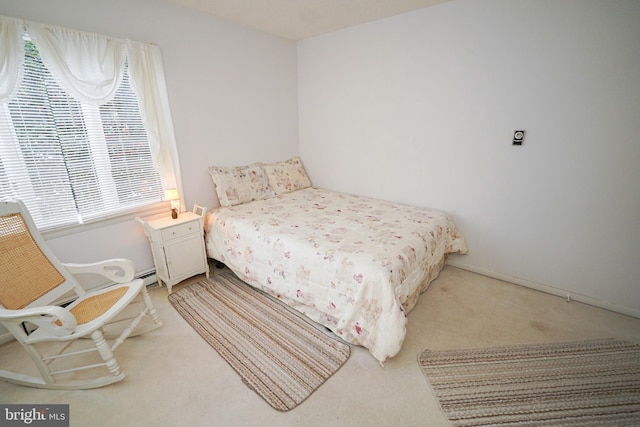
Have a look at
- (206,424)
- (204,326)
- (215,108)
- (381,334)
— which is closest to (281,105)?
(215,108)

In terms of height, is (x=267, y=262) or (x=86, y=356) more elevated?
(x=267, y=262)

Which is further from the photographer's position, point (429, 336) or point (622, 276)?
point (622, 276)

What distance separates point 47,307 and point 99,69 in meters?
1.72

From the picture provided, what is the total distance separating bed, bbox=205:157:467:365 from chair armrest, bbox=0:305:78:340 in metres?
1.18

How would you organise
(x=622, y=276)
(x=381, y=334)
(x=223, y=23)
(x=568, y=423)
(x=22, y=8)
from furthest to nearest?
(x=223, y=23)
(x=622, y=276)
(x=22, y=8)
(x=381, y=334)
(x=568, y=423)

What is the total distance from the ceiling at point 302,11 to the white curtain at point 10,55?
1.14 metres

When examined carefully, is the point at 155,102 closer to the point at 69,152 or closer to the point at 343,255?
the point at 69,152

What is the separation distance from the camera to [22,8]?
5.75 ft

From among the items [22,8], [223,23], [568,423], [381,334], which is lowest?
[568,423]

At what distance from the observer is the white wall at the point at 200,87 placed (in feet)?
6.82

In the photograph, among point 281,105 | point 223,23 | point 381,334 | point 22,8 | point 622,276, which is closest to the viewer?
point 381,334

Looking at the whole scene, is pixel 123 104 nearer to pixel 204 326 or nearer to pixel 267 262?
pixel 267 262

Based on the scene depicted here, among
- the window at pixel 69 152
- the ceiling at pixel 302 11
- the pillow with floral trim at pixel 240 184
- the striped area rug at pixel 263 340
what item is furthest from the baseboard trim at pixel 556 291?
the window at pixel 69 152

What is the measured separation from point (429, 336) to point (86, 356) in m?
2.33
